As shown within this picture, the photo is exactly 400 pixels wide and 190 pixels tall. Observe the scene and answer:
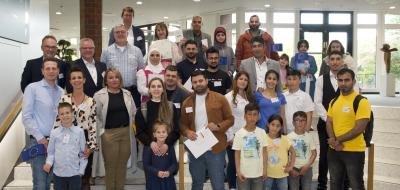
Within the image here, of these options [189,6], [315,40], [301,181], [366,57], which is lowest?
[301,181]

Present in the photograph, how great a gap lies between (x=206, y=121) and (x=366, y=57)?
51.5 ft

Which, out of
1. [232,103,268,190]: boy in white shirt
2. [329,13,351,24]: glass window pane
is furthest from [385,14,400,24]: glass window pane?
[232,103,268,190]: boy in white shirt

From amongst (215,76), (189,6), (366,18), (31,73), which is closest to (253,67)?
(215,76)

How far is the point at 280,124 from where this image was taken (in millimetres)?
4125

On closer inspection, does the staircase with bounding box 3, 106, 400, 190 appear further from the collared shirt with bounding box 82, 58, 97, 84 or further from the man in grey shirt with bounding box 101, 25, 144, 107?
the collared shirt with bounding box 82, 58, 97, 84

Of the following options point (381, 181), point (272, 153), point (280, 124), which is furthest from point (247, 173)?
point (381, 181)

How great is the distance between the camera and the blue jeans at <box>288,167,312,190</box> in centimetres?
427

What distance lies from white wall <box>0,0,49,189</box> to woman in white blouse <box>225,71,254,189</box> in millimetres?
2792

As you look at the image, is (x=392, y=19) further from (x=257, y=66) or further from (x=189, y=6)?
(x=257, y=66)

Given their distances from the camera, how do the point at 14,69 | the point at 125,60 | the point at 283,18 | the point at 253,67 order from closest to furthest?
1. the point at 253,67
2. the point at 125,60
3. the point at 14,69
4. the point at 283,18

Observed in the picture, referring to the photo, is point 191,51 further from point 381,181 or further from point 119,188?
point 381,181

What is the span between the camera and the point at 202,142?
405 cm

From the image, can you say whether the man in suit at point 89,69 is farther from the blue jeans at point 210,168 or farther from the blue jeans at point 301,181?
the blue jeans at point 301,181

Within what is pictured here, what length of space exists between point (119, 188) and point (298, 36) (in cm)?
1454
